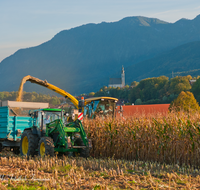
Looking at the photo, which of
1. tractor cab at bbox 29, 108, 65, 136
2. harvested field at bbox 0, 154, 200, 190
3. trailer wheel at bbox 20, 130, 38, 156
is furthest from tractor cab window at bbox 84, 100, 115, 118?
harvested field at bbox 0, 154, 200, 190

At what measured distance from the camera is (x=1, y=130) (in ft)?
45.5

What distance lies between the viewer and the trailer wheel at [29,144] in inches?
455

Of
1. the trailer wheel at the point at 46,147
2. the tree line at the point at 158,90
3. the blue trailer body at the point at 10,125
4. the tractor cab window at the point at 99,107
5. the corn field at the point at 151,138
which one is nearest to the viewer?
the corn field at the point at 151,138

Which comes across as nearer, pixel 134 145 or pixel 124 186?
pixel 124 186

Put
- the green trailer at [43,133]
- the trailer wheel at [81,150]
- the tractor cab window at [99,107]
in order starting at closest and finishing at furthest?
the green trailer at [43,133] < the trailer wheel at [81,150] < the tractor cab window at [99,107]

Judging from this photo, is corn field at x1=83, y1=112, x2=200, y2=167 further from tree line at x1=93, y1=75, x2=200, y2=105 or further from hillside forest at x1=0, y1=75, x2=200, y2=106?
tree line at x1=93, y1=75, x2=200, y2=105

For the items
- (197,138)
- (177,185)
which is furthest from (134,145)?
(177,185)

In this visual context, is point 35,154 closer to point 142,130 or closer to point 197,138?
point 142,130

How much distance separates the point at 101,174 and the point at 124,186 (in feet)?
4.52

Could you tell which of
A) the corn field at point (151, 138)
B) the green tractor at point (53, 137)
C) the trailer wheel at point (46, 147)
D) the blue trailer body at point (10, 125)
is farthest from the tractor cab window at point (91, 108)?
the trailer wheel at point (46, 147)

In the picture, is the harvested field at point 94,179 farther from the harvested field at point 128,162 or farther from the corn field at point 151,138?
the corn field at point 151,138

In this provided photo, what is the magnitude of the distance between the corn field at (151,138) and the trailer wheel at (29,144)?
114 inches

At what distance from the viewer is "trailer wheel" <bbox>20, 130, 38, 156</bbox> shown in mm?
11548

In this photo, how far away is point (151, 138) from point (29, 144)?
5008 mm
